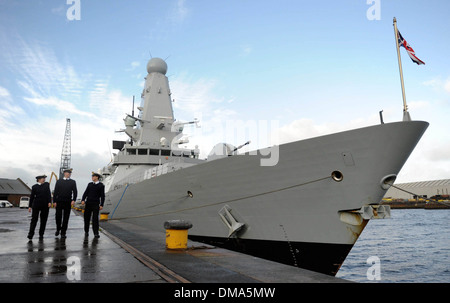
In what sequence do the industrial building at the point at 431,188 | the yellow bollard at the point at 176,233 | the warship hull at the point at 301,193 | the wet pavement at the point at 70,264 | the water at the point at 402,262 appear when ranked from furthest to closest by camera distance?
the industrial building at the point at 431,188 < the water at the point at 402,262 < the warship hull at the point at 301,193 < the yellow bollard at the point at 176,233 < the wet pavement at the point at 70,264

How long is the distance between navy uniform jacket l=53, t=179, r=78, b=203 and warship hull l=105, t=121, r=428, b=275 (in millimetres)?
3986

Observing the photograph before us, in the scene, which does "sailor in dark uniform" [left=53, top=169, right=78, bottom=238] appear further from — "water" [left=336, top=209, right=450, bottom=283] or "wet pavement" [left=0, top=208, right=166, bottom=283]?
"water" [left=336, top=209, right=450, bottom=283]

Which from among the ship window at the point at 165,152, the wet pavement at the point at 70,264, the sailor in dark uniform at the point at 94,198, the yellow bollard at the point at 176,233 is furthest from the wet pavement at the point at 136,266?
the ship window at the point at 165,152

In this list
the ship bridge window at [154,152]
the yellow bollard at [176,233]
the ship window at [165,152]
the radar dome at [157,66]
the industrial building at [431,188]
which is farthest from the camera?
the industrial building at [431,188]

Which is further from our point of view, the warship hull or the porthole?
the porthole

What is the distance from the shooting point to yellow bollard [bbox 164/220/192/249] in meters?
6.24

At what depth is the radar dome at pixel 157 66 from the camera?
23.8m

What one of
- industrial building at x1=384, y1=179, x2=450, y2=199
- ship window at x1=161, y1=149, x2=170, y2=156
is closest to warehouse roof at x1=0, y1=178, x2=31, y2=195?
ship window at x1=161, y1=149, x2=170, y2=156

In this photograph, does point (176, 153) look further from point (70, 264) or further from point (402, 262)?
point (70, 264)

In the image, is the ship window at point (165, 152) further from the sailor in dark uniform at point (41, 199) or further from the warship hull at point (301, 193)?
the sailor in dark uniform at point (41, 199)

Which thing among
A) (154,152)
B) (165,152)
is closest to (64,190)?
(154,152)

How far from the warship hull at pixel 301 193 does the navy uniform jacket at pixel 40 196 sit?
4.51 meters
